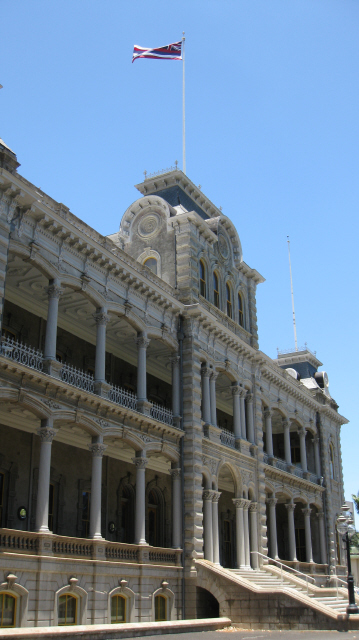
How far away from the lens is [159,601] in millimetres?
24516

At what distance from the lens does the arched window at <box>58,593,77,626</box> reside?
19.5 metres

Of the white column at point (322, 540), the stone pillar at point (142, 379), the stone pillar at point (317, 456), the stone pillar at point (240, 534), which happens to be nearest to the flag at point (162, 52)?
the stone pillar at point (142, 379)

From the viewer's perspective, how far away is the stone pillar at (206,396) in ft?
97.8

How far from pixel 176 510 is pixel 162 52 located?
20.7 m

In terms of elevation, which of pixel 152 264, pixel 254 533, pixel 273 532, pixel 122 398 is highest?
pixel 152 264

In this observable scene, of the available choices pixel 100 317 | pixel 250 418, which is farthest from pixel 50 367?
pixel 250 418

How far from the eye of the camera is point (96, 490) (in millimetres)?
21984

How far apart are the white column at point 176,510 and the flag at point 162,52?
1889 centimetres

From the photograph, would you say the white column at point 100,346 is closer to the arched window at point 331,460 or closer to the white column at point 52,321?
the white column at point 52,321

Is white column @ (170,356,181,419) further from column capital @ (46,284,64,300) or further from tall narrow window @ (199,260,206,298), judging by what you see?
column capital @ (46,284,64,300)

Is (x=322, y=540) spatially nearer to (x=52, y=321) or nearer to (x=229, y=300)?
(x=229, y=300)

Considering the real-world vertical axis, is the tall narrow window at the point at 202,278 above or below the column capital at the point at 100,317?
above

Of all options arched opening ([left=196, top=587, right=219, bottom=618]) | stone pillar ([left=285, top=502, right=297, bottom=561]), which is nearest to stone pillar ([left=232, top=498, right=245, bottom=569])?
arched opening ([left=196, top=587, right=219, bottom=618])

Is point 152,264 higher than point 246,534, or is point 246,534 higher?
point 152,264
